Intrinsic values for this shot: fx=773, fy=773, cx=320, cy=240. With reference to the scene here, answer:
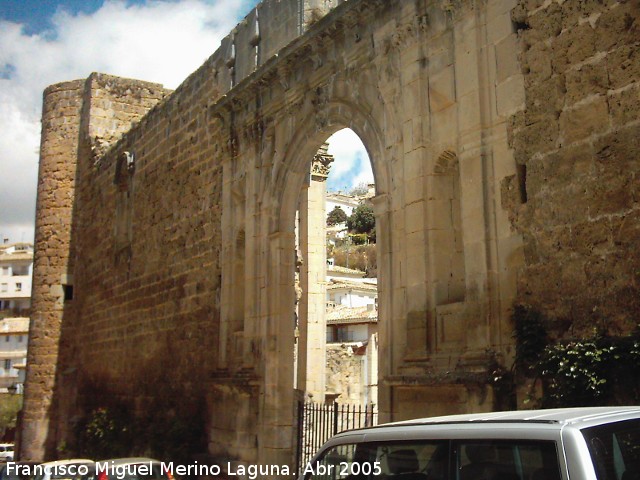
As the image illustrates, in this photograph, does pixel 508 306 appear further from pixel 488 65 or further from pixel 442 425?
pixel 442 425

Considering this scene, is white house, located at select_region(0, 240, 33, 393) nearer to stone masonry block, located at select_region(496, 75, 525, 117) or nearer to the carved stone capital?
the carved stone capital

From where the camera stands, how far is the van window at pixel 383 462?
323 cm

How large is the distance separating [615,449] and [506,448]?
39 centimetres

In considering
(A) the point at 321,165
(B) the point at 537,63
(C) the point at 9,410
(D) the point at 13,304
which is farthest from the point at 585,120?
(D) the point at 13,304

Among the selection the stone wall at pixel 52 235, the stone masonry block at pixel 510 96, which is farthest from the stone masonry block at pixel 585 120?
the stone wall at pixel 52 235

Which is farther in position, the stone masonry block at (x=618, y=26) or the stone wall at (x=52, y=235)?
the stone wall at (x=52, y=235)

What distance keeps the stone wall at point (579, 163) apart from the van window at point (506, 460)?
10.1 ft

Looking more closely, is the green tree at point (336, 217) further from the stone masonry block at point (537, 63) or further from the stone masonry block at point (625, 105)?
the stone masonry block at point (625, 105)

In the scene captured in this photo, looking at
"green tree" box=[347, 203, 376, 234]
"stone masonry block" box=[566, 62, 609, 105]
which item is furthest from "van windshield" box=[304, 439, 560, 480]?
"green tree" box=[347, 203, 376, 234]

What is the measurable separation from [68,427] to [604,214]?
15344 mm

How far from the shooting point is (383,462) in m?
3.50

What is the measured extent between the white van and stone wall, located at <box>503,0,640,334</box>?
2860mm

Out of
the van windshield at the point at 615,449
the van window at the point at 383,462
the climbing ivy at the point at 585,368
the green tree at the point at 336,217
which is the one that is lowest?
the van window at the point at 383,462

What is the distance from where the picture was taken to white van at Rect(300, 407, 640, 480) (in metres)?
2.77
